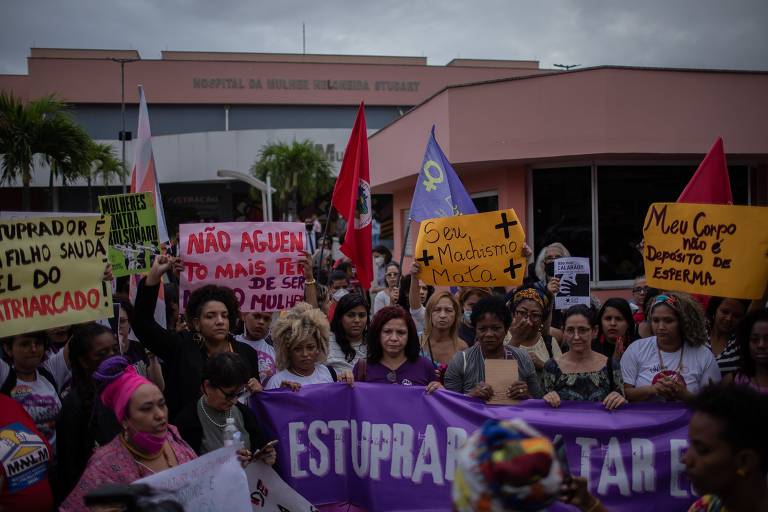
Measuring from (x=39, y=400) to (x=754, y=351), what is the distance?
410 centimetres

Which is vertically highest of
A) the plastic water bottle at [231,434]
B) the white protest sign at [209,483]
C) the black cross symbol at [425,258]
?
the black cross symbol at [425,258]

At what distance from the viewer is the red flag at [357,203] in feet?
22.0

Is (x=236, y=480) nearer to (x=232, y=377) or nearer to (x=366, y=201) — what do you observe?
(x=232, y=377)

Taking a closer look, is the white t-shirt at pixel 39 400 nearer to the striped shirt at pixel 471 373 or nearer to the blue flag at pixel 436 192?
the striped shirt at pixel 471 373

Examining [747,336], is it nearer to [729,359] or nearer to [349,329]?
[729,359]

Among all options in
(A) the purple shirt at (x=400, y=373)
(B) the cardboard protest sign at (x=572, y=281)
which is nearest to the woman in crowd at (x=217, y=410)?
(A) the purple shirt at (x=400, y=373)

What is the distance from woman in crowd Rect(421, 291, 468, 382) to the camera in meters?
5.47

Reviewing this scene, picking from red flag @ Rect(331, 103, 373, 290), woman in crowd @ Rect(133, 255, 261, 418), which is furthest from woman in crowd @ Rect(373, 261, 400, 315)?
woman in crowd @ Rect(133, 255, 261, 418)

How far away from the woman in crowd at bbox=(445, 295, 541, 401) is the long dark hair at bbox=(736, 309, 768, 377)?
49.0 inches

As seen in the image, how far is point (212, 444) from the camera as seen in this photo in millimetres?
3693

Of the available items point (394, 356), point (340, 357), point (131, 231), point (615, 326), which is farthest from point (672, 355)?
point (131, 231)

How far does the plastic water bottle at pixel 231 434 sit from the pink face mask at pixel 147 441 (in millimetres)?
296

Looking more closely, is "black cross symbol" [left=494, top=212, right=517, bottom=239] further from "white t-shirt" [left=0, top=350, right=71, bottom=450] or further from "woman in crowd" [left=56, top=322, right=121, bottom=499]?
"white t-shirt" [left=0, top=350, right=71, bottom=450]

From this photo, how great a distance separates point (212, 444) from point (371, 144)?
16751mm
